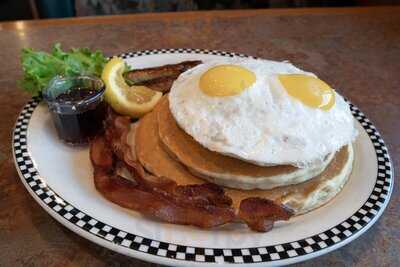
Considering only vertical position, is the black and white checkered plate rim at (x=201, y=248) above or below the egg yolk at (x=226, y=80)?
below

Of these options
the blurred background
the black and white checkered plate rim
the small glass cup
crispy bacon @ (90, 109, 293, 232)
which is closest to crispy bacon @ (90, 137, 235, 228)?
crispy bacon @ (90, 109, 293, 232)

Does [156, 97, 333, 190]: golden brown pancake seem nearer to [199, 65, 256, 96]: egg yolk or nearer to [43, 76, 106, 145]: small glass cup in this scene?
[199, 65, 256, 96]: egg yolk

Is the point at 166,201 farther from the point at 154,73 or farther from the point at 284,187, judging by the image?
the point at 154,73

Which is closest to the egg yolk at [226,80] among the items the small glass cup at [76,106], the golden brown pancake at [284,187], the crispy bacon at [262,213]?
the golden brown pancake at [284,187]

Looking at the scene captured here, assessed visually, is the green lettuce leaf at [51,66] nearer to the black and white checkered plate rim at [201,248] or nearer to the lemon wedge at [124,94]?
the lemon wedge at [124,94]

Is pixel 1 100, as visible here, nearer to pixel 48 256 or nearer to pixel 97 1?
pixel 48 256

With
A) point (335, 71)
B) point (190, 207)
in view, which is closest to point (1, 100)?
point (190, 207)
